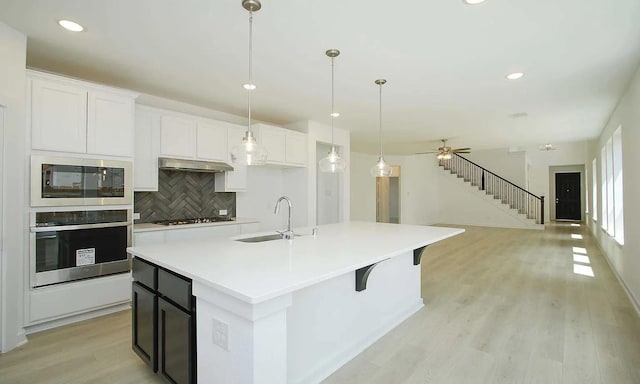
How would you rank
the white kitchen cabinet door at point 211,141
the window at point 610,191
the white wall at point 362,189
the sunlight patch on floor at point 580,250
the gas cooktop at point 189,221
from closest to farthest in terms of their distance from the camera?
the gas cooktop at point 189,221, the white kitchen cabinet door at point 211,141, the window at point 610,191, the sunlight patch on floor at point 580,250, the white wall at point 362,189

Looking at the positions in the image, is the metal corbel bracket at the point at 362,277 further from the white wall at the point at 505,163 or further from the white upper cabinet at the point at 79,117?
the white wall at the point at 505,163

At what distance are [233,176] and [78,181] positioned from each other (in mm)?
1969

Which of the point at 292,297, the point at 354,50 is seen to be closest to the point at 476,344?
the point at 292,297

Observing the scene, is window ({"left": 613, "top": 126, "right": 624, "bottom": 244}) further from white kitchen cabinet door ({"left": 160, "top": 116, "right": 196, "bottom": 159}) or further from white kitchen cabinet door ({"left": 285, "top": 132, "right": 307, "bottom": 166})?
white kitchen cabinet door ({"left": 160, "top": 116, "right": 196, "bottom": 159})

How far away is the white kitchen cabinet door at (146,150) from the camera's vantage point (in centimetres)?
357

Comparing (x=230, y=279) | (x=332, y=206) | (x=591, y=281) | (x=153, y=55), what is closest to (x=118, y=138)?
(x=153, y=55)

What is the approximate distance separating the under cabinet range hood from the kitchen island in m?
1.64

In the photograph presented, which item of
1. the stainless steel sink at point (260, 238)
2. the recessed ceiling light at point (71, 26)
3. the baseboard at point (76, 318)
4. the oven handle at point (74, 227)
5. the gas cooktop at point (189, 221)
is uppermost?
the recessed ceiling light at point (71, 26)

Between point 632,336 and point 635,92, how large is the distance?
8.06ft

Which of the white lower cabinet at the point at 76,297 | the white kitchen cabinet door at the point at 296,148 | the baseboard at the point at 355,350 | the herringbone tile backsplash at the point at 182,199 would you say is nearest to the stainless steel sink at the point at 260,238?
the baseboard at the point at 355,350

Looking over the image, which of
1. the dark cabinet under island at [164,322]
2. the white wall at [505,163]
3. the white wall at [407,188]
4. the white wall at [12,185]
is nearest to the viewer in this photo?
the dark cabinet under island at [164,322]

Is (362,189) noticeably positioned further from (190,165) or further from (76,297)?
(76,297)

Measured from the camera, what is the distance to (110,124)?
10.4 feet

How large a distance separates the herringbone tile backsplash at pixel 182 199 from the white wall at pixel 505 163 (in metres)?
9.88
